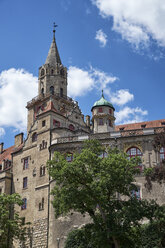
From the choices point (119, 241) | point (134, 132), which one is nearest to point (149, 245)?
point (119, 241)

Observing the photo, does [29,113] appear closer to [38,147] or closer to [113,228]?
[38,147]

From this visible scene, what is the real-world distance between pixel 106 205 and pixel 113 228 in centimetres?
255

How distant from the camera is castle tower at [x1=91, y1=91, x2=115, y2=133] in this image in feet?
183

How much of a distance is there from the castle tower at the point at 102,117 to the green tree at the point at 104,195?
2669 centimetres

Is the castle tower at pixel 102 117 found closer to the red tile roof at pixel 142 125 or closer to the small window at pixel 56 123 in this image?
the red tile roof at pixel 142 125

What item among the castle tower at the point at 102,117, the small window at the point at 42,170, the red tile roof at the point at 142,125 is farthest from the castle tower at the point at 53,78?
the small window at the point at 42,170

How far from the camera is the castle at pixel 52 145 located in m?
39.1

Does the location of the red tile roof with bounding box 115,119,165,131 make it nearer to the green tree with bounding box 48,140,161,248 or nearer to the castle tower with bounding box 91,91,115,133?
the castle tower with bounding box 91,91,115,133

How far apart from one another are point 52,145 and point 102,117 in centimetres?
1443

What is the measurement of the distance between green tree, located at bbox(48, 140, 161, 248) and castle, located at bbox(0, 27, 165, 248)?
2915 millimetres

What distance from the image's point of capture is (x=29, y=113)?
59094 mm

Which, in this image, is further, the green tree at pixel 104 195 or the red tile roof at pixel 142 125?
the red tile roof at pixel 142 125

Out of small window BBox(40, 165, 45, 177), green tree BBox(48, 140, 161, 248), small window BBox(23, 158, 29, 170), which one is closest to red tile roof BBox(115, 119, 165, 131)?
small window BBox(23, 158, 29, 170)

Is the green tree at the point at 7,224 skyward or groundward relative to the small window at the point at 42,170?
groundward
